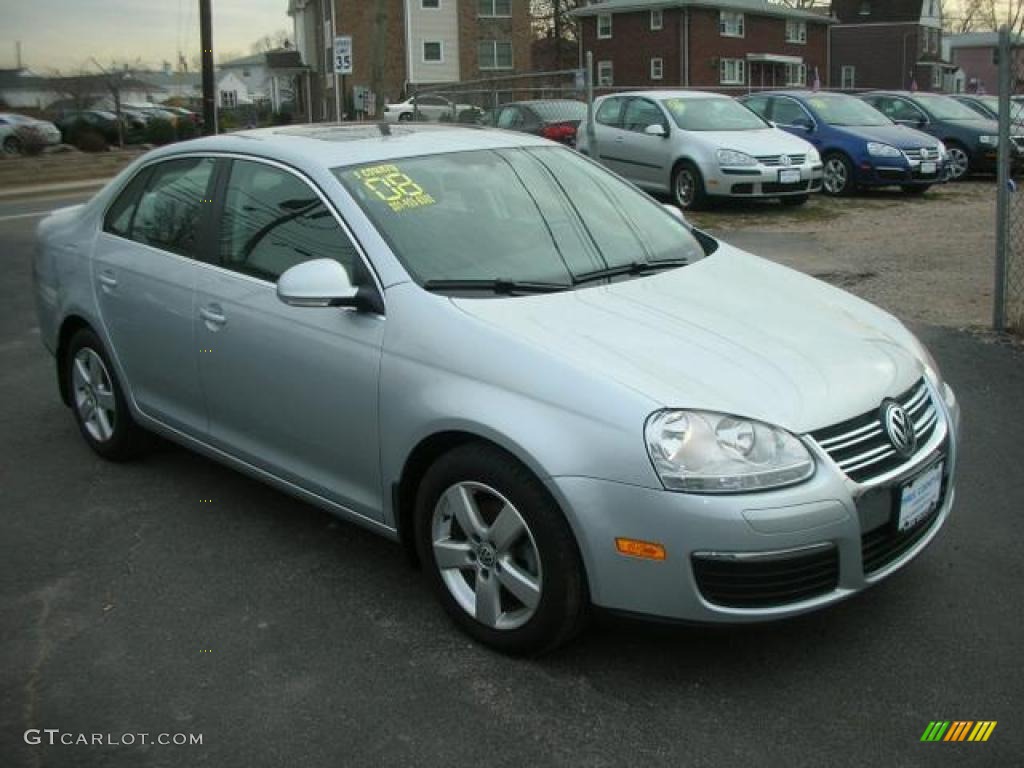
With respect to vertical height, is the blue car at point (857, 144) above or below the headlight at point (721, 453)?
above

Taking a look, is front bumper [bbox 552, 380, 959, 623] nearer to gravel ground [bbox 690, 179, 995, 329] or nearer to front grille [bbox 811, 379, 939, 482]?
front grille [bbox 811, 379, 939, 482]

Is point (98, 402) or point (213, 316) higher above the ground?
point (213, 316)

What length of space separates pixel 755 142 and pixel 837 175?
2513 millimetres

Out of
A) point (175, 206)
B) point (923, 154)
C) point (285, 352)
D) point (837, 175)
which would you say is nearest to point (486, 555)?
point (285, 352)

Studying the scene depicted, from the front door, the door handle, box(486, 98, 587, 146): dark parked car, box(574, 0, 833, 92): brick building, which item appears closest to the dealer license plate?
the front door

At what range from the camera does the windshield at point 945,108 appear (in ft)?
63.0

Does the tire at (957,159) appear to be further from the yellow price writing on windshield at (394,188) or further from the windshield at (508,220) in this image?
the yellow price writing on windshield at (394,188)

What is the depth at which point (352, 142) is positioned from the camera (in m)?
4.39

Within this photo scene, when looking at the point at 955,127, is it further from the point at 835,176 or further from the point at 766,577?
the point at 766,577

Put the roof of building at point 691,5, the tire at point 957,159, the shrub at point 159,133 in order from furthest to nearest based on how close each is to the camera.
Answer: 1. the roof of building at point 691,5
2. the shrub at point 159,133
3. the tire at point 957,159

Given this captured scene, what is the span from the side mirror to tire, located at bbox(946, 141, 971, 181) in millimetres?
17269

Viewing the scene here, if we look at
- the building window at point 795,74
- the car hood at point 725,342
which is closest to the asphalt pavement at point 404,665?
the car hood at point 725,342

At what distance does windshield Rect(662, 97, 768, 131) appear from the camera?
49.0ft

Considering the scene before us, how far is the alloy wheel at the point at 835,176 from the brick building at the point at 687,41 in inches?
1396
